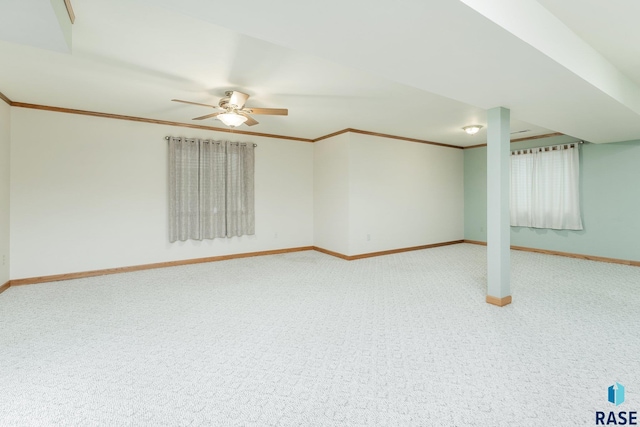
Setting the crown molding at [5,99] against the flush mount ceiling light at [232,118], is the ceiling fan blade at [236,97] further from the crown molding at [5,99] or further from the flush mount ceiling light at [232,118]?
the crown molding at [5,99]

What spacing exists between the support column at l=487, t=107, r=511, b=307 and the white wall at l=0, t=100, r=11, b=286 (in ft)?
18.9

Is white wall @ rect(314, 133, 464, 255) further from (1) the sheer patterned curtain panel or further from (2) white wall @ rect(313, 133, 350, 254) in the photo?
(1) the sheer patterned curtain panel

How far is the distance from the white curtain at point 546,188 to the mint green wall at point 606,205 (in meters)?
0.15

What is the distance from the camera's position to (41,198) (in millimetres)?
3961

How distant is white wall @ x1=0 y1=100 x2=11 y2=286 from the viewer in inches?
140

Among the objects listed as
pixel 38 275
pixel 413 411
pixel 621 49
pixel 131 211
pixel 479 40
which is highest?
pixel 621 49

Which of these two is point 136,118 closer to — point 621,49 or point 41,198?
point 41,198

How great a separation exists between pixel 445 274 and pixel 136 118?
5294 mm

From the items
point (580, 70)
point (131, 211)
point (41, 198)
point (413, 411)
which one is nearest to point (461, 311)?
point (413, 411)

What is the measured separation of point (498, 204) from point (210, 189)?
14.2 feet

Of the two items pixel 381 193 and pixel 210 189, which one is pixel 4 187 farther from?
pixel 381 193

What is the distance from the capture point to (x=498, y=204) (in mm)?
3088

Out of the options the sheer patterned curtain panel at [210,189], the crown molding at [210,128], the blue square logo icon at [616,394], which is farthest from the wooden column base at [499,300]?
the sheer patterned curtain panel at [210,189]
